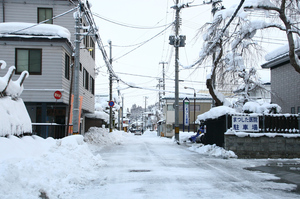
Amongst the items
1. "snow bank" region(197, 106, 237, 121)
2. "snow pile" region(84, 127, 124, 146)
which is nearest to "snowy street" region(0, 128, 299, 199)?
"snow bank" region(197, 106, 237, 121)

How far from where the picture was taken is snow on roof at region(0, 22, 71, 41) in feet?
63.6

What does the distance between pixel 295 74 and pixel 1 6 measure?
67.2 ft

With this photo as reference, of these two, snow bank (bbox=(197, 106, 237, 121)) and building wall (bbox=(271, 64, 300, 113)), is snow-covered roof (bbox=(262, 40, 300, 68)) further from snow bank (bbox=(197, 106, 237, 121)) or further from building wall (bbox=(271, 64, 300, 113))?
snow bank (bbox=(197, 106, 237, 121))

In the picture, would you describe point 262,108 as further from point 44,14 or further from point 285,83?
point 44,14

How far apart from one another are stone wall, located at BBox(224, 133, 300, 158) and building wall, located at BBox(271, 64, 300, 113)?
554 cm

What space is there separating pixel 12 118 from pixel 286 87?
1782cm

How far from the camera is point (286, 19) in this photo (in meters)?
13.1

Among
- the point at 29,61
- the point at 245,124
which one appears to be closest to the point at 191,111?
the point at 29,61

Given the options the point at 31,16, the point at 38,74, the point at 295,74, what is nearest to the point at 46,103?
the point at 38,74

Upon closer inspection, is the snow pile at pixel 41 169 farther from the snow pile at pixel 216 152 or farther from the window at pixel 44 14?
the window at pixel 44 14

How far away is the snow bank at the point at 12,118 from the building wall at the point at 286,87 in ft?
53.4

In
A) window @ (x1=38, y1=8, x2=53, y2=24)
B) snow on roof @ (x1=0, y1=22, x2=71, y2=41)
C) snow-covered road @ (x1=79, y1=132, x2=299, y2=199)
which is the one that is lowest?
snow-covered road @ (x1=79, y1=132, x2=299, y2=199)

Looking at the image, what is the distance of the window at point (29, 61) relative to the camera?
1953 centimetres

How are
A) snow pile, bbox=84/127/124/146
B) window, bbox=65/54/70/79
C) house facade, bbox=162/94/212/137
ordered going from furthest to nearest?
house facade, bbox=162/94/212/137 → snow pile, bbox=84/127/124/146 → window, bbox=65/54/70/79
